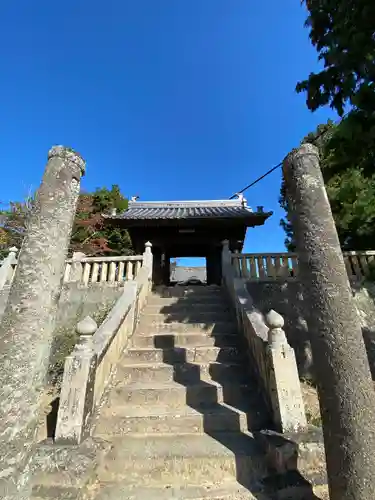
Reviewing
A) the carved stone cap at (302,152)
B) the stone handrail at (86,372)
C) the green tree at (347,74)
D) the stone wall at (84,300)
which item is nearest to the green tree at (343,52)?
the green tree at (347,74)

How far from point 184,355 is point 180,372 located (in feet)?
1.29

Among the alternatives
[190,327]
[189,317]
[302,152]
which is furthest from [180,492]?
[302,152]

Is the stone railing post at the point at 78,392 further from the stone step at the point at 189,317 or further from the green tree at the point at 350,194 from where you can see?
the green tree at the point at 350,194

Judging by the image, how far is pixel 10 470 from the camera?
149 centimetres

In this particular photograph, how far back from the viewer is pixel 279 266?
269 inches

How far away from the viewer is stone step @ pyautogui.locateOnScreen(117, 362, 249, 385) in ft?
13.6

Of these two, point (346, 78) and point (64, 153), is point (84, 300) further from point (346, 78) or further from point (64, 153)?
point (346, 78)

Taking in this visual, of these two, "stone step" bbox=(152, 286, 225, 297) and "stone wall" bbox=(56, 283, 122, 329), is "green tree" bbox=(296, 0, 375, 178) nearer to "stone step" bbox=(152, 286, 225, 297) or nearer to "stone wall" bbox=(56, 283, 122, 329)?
"stone step" bbox=(152, 286, 225, 297)

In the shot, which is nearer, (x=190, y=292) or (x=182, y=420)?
(x=182, y=420)

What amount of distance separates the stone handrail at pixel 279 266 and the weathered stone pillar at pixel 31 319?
5266 mm

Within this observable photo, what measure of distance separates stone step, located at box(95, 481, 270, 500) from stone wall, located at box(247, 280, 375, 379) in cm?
360

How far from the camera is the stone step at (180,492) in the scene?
8.20 feet

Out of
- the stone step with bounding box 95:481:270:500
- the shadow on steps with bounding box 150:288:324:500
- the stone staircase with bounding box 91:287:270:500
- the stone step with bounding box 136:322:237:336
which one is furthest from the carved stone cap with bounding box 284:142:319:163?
the stone step with bounding box 136:322:237:336

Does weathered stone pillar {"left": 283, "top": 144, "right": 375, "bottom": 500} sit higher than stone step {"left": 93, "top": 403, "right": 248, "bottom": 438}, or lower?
higher
